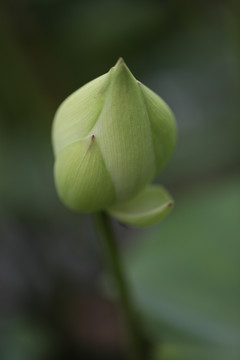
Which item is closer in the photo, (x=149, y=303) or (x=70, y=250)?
(x=149, y=303)

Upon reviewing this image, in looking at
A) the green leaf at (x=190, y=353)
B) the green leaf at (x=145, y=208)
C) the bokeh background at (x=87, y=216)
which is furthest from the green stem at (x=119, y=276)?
the bokeh background at (x=87, y=216)

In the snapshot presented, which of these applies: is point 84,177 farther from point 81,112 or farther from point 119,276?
point 119,276

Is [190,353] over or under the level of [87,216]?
under

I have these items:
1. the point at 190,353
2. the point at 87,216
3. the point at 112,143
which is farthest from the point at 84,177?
the point at 87,216

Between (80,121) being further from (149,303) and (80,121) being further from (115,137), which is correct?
(149,303)

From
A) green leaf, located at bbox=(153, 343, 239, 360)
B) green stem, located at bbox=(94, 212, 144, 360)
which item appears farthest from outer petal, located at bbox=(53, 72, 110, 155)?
green leaf, located at bbox=(153, 343, 239, 360)

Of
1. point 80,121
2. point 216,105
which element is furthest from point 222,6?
point 80,121
